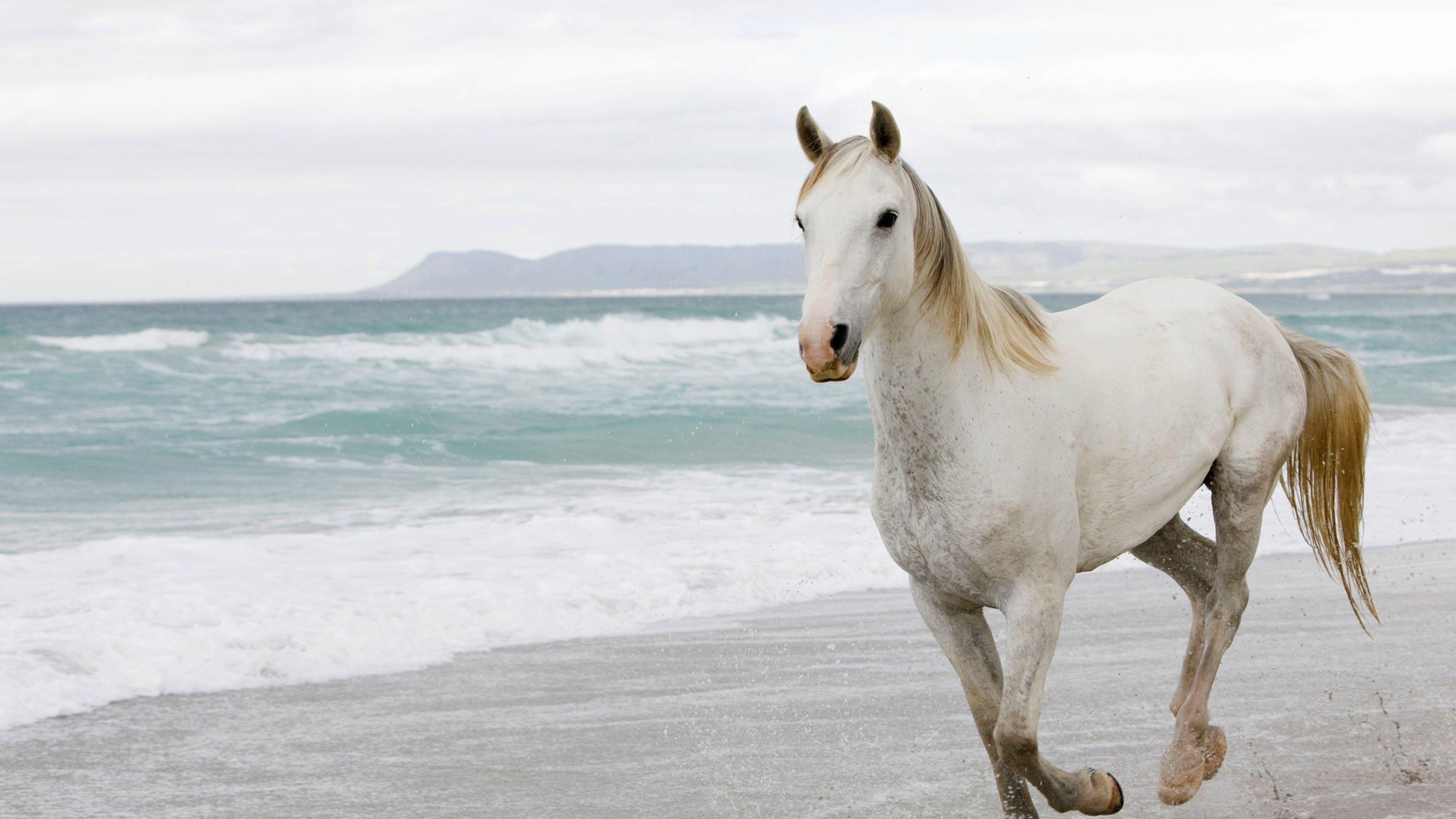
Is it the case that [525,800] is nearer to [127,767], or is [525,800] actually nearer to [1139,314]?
[127,767]

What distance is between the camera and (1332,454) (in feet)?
13.3

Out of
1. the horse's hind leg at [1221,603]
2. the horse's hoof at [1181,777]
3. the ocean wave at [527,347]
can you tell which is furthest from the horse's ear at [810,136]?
the ocean wave at [527,347]

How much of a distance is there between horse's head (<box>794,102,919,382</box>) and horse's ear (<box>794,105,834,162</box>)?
0.02 metres

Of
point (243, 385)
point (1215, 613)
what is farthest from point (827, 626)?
point (243, 385)

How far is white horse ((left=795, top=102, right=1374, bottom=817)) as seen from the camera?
8.82 feet

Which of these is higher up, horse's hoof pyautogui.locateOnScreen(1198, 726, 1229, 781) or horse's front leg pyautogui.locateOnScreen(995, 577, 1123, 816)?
horse's front leg pyautogui.locateOnScreen(995, 577, 1123, 816)

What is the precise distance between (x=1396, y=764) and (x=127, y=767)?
3.69m

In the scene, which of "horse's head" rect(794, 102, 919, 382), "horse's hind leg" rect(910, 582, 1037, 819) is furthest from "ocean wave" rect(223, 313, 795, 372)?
"horse's head" rect(794, 102, 919, 382)

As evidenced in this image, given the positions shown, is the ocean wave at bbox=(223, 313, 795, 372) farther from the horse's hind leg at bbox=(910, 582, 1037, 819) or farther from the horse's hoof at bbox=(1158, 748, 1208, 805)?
the horse's hind leg at bbox=(910, 582, 1037, 819)

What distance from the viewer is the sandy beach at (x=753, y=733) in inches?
145

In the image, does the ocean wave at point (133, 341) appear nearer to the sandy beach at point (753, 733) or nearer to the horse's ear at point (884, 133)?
the sandy beach at point (753, 733)

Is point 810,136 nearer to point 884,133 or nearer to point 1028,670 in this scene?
point 884,133

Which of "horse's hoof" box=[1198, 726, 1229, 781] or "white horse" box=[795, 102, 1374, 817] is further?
"horse's hoof" box=[1198, 726, 1229, 781]

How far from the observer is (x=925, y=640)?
550cm
